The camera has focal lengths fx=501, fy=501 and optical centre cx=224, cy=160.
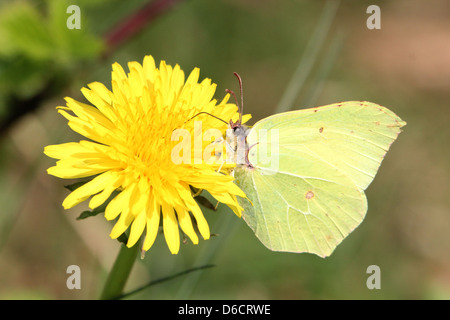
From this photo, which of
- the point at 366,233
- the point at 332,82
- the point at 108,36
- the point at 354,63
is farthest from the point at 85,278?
the point at 354,63

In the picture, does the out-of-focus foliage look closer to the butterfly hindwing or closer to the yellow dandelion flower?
the yellow dandelion flower

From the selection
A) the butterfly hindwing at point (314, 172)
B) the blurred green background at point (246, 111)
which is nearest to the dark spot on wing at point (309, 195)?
the butterfly hindwing at point (314, 172)

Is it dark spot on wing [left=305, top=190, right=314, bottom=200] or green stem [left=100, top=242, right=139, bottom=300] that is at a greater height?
dark spot on wing [left=305, top=190, right=314, bottom=200]

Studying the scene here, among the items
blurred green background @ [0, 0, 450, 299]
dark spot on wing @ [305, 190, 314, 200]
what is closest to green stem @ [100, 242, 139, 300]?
blurred green background @ [0, 0, 450, 299]

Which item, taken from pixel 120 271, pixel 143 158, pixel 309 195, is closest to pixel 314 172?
pixel 309 195

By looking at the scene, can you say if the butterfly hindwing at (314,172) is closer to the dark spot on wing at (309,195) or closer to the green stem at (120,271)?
the dark spot on wing at (309,195)

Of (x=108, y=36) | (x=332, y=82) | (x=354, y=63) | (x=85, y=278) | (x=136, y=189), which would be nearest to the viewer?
(x=136, y=189)
